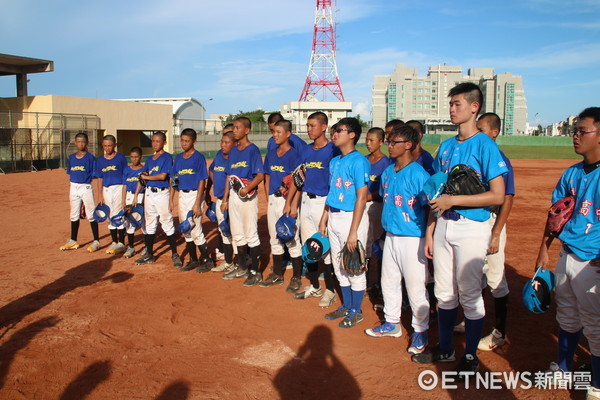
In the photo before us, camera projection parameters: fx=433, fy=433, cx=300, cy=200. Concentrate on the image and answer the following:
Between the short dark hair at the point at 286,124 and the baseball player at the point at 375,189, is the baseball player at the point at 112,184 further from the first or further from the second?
the baseball player at the point at 375,189

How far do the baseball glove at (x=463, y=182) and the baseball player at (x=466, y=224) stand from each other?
6 centimetres

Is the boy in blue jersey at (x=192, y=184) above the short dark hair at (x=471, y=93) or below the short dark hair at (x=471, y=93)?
below

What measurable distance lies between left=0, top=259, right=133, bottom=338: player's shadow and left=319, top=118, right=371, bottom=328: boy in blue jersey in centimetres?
368

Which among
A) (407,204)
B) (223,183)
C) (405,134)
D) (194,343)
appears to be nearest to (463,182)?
(407,204)

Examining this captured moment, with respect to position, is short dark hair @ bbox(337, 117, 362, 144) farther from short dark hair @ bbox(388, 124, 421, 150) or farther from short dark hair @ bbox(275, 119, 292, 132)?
short dark hair @ bbox(275, 119, 292, 132)

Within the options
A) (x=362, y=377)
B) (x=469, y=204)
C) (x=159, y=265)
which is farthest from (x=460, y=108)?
(x=159, y=265)

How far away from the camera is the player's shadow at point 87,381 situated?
362 centimetres

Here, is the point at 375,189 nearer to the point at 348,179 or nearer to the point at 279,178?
the point at 348,179

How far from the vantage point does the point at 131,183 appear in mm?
8180

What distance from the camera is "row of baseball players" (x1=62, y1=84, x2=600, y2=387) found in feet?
11.6

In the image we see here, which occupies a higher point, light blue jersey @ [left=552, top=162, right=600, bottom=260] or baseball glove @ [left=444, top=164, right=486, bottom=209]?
baseball glove @ [left=444, top=164, right=486, bottom=209]

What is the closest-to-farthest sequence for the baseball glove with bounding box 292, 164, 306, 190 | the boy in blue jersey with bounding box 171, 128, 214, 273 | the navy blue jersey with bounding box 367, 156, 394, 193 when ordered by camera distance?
the baseball glove with bounding box 292, 164, 306, 190, the navy blue jersey with bounding box 367, 156, 394, 193, the boy in blue jersey with bounding box 171, 128, 214, 273

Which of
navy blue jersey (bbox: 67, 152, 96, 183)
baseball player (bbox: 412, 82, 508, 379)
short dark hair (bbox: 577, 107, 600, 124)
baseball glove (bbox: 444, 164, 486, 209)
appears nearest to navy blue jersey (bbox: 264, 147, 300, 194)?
baseball player (bbox: 412, 82, 508, 379)

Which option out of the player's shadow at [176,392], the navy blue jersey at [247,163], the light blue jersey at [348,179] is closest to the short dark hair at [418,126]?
the light blue jersey at [348,179]
